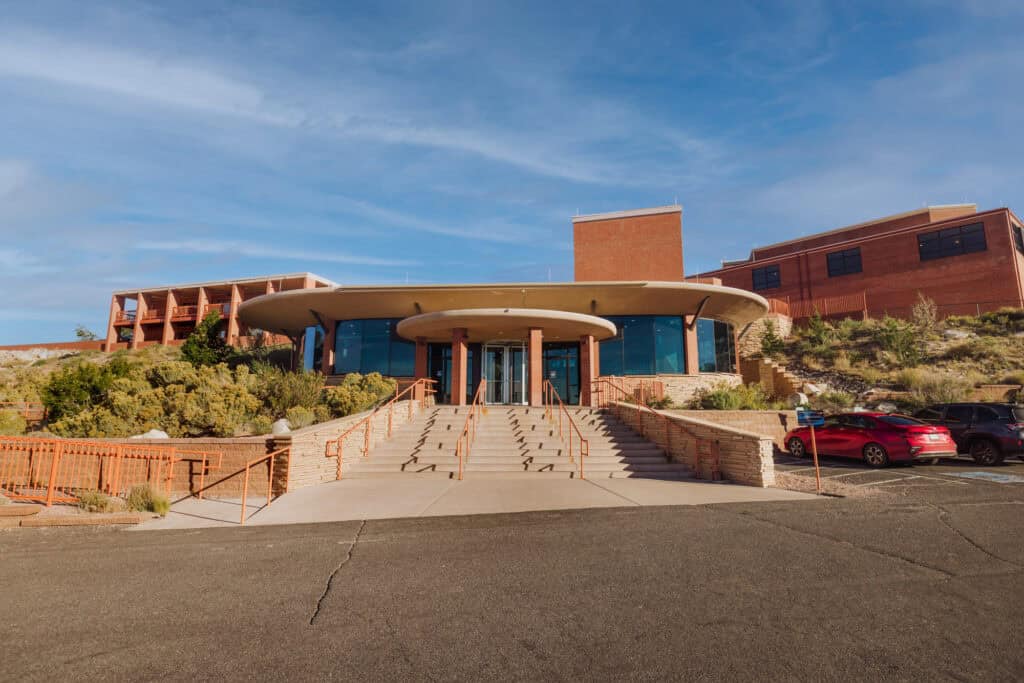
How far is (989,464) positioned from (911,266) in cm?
2686

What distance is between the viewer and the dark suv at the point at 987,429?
13445 millimetres

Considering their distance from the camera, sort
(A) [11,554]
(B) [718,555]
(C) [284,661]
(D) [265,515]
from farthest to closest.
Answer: (D) [265,515], (A) [11,554], (B) [718,555], (C) [284,661]

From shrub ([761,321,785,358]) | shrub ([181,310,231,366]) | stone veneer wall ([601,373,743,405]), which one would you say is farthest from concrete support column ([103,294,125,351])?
shrub ([761,321,785,358])

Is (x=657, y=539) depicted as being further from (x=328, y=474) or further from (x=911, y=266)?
(x=911, y=266)

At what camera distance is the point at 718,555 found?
5.89 m

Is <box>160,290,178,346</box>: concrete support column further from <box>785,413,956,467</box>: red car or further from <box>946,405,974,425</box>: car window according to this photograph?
<box>946,405,974,425</box>: car window

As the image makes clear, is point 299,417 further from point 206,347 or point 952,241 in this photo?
point 952,241

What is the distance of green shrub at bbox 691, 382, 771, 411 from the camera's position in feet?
62.4

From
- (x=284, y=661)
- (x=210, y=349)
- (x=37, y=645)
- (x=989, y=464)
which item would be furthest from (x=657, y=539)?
(x=210, y=349)

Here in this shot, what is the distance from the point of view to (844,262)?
38375 mm

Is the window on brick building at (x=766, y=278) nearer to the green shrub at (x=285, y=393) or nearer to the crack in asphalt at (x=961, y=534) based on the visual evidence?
the crack in asphalt at (x=961, y=534)

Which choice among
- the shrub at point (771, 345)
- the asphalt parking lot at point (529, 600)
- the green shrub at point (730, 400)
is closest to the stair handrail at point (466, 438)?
the asphalt parking lot at point (529, 600)

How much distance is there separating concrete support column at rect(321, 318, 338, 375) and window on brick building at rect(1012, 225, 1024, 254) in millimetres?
40558

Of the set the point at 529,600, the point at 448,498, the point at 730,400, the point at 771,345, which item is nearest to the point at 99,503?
the point at 448,498
